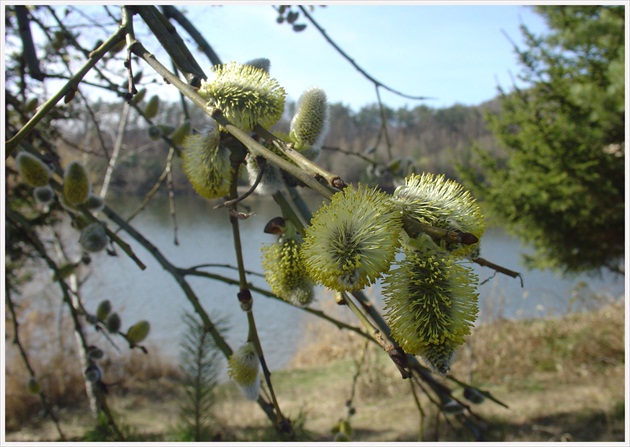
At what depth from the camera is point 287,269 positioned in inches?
21.9

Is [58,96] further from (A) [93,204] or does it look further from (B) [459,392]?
(B) [459,392]

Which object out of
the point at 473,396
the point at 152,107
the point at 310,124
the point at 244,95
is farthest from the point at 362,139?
the point at 244,95

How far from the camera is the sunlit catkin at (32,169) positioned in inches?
34.8

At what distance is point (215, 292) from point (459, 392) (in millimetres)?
2866

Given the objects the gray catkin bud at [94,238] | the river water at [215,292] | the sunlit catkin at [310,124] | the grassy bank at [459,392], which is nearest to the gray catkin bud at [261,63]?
the sunlit catkin at [310,124]

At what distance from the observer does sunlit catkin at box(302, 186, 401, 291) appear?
37cm

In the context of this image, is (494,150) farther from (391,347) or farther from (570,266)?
(391,347)

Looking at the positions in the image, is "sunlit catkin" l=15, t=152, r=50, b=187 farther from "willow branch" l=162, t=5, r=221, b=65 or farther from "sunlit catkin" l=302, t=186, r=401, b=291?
"sunlit catkin" l=302, t=186, r=401, b=291

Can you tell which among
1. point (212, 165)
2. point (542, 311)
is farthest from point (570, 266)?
point (212, 165)

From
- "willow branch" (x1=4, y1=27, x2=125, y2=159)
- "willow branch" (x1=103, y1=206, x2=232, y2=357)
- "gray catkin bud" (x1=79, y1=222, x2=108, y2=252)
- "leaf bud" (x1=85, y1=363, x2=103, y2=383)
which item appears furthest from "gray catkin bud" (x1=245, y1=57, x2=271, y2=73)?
"leaf bud" (x1=85, y1=363, x2=103, y2=383)

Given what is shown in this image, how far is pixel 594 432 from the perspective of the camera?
3066mm

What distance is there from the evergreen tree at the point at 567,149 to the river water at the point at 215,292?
0.51 meters

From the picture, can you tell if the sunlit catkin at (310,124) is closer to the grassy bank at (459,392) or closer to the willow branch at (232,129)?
the willow branch at (232,129)

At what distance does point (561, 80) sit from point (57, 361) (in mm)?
4836
